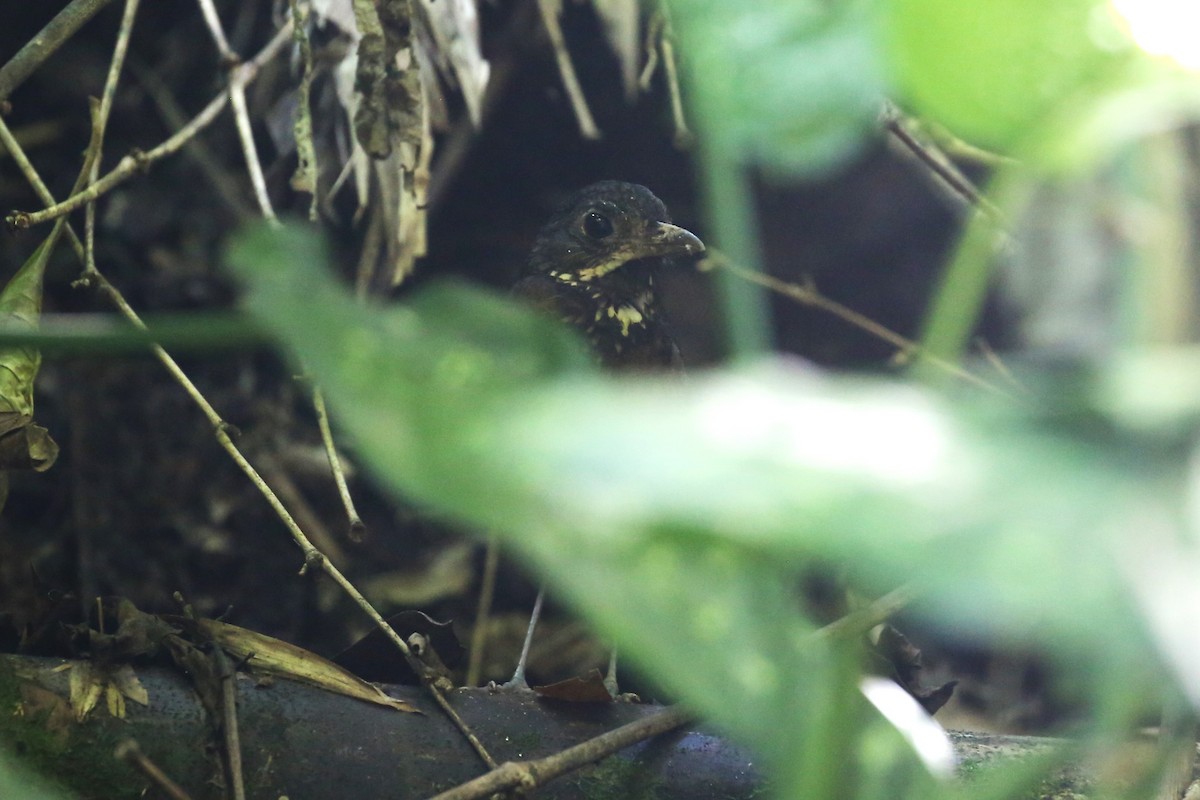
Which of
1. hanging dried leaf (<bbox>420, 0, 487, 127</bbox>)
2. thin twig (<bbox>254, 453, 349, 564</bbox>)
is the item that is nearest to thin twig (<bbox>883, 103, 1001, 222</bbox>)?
hanging dried leaf (<bbox>420, 0, 487, 127</bbox>)

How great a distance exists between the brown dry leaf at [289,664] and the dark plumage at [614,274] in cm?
142

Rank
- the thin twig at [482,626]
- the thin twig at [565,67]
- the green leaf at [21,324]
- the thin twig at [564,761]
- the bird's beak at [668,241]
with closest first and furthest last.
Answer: the thin twig at [564,761] < the green leaf at [21,324] < the bird's beak at [668,241] < the thin twig at [565,67] < the thin twig at [482,626]

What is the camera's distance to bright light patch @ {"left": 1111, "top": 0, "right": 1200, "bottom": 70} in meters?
0.85

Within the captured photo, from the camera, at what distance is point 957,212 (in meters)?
4.91

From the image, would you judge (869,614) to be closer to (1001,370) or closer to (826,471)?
(826,471)

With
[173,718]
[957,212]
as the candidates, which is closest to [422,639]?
[173,718]

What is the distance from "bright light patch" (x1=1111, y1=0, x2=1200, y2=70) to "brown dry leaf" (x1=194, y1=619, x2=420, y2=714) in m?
1.53

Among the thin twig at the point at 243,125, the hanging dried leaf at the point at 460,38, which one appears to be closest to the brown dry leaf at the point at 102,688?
the thin twig at the point at 243,125

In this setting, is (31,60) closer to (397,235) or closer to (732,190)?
(397,235)

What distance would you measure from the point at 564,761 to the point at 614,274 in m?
1.93

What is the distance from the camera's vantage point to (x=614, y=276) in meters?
3.38

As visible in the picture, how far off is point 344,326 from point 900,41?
0.41 m

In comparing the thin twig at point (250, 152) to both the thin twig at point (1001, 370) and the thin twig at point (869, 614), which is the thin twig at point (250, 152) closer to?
the thin twig at point (1001, 370)

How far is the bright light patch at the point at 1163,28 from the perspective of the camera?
850 mm
